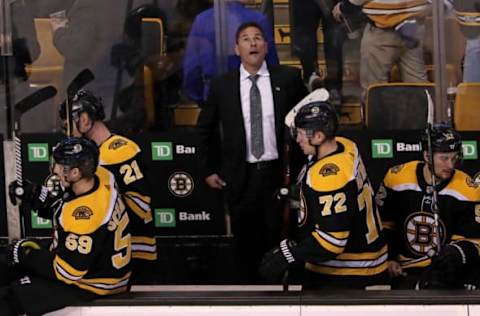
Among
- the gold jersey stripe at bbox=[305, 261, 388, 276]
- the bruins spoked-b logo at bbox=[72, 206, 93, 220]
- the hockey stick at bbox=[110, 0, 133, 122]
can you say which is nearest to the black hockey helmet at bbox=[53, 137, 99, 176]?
the bruins spoked-b logo at bbox=[72, 206, 93, 220]

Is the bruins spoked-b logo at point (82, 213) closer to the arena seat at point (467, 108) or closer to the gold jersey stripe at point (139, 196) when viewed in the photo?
the gold jersey stripe at point (139, 196)

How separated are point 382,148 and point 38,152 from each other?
2.03 meters

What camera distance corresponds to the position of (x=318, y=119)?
5934mm

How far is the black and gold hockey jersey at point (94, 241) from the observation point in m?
5.53

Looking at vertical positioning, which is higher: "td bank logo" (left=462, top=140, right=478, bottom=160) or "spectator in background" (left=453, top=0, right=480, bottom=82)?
"spectator in background" (left=453, top=0, right=480, bottom=82)

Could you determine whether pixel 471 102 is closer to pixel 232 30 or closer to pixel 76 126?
pixel 232 30

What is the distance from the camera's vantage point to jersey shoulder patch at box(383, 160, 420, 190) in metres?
6.52

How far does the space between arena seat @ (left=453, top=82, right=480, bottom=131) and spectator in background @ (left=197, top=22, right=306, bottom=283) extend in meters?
0.93

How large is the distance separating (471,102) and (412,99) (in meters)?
0.34

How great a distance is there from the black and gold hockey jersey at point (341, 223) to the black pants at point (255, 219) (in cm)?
110

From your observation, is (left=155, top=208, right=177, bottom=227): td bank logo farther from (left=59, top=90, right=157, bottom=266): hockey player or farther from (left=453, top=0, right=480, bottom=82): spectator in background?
(left=453, top=0, right=480, bottom=82): spectator in background

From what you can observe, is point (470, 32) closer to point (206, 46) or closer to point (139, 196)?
point (206, 46)

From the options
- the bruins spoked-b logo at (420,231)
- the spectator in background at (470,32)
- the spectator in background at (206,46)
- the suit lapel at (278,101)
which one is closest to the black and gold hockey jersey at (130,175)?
the suit lapel at (278,101)

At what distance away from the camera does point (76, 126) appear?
6.70m
